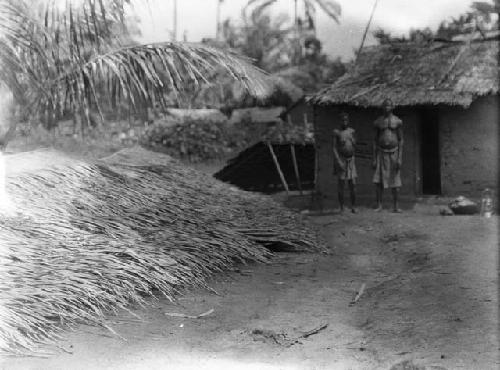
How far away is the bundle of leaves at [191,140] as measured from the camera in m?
20.8

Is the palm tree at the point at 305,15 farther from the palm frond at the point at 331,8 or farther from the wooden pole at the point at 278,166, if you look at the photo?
the wooden pole at the point at 278,166

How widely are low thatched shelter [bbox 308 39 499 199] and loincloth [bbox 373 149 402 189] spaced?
1177mm

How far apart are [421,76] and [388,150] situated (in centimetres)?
209

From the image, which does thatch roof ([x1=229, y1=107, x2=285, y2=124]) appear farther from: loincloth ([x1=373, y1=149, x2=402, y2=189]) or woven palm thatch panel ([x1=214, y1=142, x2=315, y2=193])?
loincloth ([x1=373, y1=149, x2=402, y2=189])

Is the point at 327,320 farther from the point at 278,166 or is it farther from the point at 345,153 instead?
the point at 278,166

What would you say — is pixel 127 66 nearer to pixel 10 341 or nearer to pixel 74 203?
pixel 74 203

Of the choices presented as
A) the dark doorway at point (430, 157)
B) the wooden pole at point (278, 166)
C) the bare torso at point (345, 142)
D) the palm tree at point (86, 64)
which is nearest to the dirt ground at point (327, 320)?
the palm tree at point (86, 64)

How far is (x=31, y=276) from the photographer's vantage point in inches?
201

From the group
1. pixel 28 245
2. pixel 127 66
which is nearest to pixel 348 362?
pixel 28 245

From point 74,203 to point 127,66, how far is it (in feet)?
4.61

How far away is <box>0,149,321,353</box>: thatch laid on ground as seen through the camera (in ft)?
16.6

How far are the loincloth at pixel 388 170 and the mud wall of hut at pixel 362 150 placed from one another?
1.26m

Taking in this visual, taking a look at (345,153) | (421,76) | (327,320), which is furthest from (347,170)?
(327,320)

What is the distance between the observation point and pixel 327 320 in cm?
589
